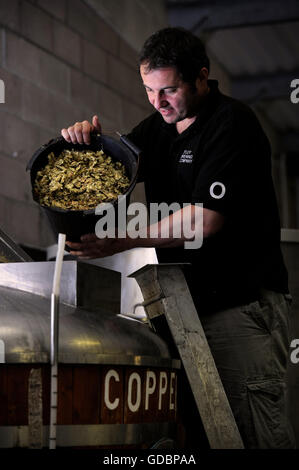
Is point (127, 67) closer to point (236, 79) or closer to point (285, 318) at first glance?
point (285, 318)

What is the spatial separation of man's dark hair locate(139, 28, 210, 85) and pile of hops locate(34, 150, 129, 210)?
12.1 inches

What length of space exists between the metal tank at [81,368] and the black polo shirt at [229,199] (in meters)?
0.27

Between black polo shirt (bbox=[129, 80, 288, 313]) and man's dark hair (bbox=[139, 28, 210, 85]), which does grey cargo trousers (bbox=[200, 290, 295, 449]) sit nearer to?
black polo shirt (bbox=[129, 80, 288, 313])

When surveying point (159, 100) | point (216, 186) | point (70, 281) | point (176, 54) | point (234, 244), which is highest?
point (176, 54)

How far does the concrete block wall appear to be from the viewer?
3510 millimetres

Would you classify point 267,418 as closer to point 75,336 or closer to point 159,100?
point 75,336

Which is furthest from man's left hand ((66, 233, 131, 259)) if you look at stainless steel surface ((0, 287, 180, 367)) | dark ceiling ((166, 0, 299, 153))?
dark ceiling ((166, 0, 299, 153))

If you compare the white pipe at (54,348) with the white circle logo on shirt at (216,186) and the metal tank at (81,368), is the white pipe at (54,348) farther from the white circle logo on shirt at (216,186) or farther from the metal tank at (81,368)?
the white circle logo on shirt at (216,186)

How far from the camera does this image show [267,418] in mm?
1882

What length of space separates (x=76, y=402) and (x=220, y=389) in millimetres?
379

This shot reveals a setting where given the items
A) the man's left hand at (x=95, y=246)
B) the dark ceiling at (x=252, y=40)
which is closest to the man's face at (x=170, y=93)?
the man's left hand at (x=95, y=246)

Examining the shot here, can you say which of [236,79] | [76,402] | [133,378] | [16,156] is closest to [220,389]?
[133,378]

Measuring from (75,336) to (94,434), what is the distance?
20 cm

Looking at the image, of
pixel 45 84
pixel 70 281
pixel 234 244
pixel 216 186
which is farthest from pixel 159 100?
pixel 45 84
